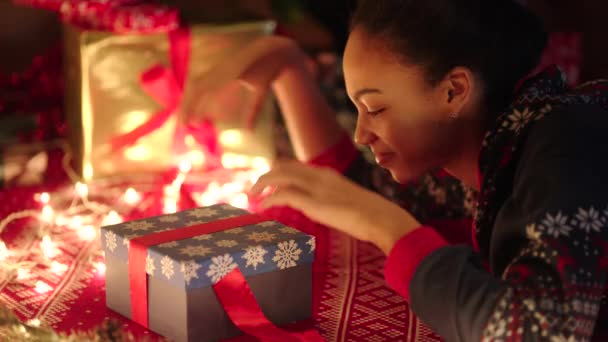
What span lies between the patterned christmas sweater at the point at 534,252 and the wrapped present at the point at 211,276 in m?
0.15

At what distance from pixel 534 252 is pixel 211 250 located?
0.32 meters

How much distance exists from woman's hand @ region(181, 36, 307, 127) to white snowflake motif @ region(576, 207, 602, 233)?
652mm

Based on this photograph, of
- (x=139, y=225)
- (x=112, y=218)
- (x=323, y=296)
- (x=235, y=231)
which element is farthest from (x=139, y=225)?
(x=112, y=218)

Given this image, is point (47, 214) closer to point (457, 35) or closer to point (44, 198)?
point (44, 198)

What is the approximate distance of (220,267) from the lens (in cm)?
87

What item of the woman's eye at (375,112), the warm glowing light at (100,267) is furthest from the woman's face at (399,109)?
the warm glowing light at (100,267)

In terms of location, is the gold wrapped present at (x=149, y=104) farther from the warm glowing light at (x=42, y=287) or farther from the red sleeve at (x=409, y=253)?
the red sleeve at (x=409, y=253)

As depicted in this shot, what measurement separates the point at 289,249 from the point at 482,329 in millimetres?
232

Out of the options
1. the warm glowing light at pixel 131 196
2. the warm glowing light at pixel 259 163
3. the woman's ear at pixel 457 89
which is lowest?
the warm glowing light at pixel 259 163

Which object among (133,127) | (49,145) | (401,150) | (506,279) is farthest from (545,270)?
(49,145)

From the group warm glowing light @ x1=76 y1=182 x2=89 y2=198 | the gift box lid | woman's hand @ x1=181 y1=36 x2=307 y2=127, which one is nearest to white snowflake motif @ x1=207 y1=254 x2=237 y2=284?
the gift box lid

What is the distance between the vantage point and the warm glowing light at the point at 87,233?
1221 millimetres

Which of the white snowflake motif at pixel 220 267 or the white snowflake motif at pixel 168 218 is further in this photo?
the white snowflake motif at pixel 168 218

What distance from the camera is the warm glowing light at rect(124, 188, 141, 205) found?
1380mm
